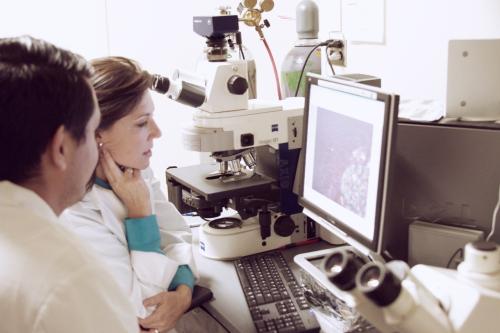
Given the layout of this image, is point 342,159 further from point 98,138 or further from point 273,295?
point 98,138

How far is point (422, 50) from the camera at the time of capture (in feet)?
6.64

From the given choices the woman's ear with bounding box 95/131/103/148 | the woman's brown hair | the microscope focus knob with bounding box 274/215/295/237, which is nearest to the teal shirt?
the woman's ear with bounding box 95/131/103/148

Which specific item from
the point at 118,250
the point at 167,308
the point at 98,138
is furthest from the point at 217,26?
the point at 167,308

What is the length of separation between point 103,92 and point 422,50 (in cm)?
107

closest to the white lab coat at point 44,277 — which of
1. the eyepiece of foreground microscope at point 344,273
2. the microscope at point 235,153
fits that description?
the eyepiece of foreground microscope at point 344,273

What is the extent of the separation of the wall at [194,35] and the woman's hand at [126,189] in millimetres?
991

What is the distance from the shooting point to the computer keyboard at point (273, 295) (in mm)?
1494

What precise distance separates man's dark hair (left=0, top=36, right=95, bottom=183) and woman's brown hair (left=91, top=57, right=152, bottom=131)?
0.51 metres

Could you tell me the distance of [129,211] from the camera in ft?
5.61

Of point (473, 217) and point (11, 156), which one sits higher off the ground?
point (11, 156)

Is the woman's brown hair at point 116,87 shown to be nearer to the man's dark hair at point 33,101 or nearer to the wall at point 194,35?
the man's dark hair at point 33,101

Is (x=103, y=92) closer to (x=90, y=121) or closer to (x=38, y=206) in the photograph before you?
(x=90, y=121)

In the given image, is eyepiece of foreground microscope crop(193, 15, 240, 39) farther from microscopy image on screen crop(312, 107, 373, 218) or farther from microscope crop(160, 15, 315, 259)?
microscopy image on screen crop(312, 107, 373, 218)

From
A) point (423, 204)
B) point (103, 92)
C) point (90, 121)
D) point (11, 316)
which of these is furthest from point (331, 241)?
point (11, 316)
